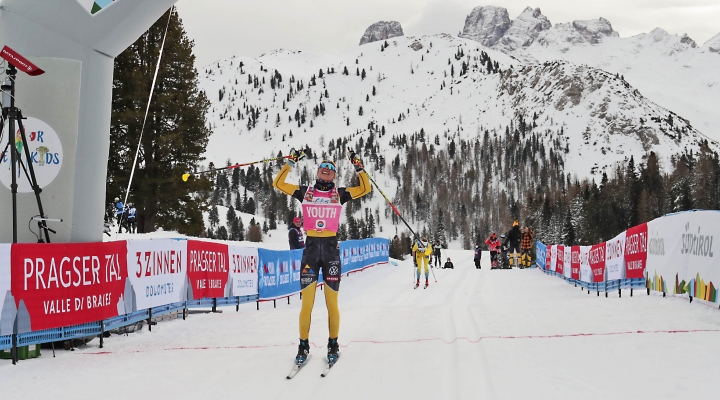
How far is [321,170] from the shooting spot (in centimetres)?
746

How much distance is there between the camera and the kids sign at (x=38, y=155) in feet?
27.1

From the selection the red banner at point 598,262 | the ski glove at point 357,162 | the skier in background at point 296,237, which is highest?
the ski glove at point 357,162

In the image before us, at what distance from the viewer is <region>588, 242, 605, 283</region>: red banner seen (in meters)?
15.5

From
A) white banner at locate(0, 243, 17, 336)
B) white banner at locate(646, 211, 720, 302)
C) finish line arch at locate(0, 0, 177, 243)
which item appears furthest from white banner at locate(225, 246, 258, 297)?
white banner at locate(646, 211, 720, 302)

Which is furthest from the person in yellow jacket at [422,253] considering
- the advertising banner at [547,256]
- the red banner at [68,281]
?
the red banner at [68,281]

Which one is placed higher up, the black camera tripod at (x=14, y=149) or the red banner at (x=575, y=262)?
the black camera tripod at (x=14, y=149)

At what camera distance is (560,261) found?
22188mm

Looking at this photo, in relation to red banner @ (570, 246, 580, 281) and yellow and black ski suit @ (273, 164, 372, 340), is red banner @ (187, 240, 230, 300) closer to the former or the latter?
yellow and black ski suit @ (273, 164, 372, 340)

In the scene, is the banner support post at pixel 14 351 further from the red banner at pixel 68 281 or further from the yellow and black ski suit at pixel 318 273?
the yellow and black ski suit at pixel 318 273

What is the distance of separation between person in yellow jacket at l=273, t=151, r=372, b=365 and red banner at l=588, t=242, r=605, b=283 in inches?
405

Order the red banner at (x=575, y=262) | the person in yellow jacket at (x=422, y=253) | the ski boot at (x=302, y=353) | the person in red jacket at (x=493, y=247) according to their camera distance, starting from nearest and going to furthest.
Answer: the ski boot at (x=302, y=353), the red banner at (x=575, y=262), the person in yellow jacket at (x=422, y=253), the person in red jacket at (x=493, y=247)

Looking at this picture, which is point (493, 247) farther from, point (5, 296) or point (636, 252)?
point (5, 296)

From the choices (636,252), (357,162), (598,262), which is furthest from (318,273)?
(598,262)

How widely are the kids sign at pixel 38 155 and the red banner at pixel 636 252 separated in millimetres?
11436
